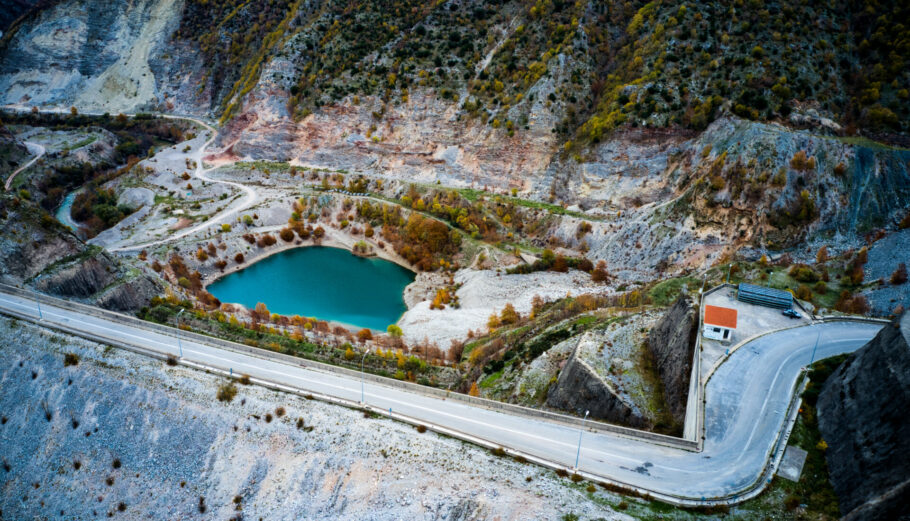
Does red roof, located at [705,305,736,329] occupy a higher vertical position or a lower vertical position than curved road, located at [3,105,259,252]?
lower

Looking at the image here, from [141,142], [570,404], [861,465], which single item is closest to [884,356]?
[861,465]

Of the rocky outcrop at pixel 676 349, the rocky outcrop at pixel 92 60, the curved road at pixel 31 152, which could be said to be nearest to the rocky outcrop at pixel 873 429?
the rocky outcrop at pixel 676 349

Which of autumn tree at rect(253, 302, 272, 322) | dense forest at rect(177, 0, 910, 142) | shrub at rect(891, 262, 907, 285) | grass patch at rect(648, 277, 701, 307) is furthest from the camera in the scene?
dense forest at rect(177, 0, 910, 142)

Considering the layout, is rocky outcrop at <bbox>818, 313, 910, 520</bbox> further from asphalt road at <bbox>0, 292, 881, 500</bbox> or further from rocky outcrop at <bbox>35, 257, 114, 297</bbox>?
rocky outcrop at <bbox>35, 257, 114, 297</bbox>

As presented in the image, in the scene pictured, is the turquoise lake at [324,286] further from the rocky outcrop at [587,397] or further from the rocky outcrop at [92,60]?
the rocky outcrop at [92,60]

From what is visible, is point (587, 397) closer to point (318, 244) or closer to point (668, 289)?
point (668, 289)

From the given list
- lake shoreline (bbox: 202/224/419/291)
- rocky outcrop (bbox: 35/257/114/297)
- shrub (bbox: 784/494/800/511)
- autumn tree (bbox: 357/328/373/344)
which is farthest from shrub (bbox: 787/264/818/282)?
rocky outcrop (bbox: 35/257/114/297)

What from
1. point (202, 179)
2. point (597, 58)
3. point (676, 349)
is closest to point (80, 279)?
point (202, 179)
